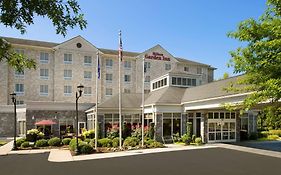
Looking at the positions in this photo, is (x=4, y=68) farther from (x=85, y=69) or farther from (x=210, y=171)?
(x=210, y=171)

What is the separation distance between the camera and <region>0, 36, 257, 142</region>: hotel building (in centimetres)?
2973

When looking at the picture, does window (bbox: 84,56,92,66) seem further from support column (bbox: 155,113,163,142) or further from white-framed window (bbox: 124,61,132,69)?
support column (bbox: 155,113,163,142)

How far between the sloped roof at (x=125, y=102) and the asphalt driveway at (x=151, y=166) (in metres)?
13.4

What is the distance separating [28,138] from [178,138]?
51.9 ft

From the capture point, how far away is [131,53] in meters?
55.3

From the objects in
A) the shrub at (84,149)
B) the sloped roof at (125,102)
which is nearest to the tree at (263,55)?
the shrub at (84,149)

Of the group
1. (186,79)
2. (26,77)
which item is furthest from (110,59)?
(186,79)

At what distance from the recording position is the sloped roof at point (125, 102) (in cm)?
3199

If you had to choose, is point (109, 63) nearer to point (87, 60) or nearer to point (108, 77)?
point (108, 77)

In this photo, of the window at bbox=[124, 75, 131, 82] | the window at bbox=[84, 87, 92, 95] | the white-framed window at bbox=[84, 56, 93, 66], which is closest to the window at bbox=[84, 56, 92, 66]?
the white-framed window at bbox=[84, 56, 93, 66]

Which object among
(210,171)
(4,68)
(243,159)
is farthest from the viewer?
(4,68)

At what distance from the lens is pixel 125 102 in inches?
1340

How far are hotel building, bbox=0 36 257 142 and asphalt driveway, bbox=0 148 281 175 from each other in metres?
6.13

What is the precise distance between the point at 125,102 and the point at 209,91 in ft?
36.9
